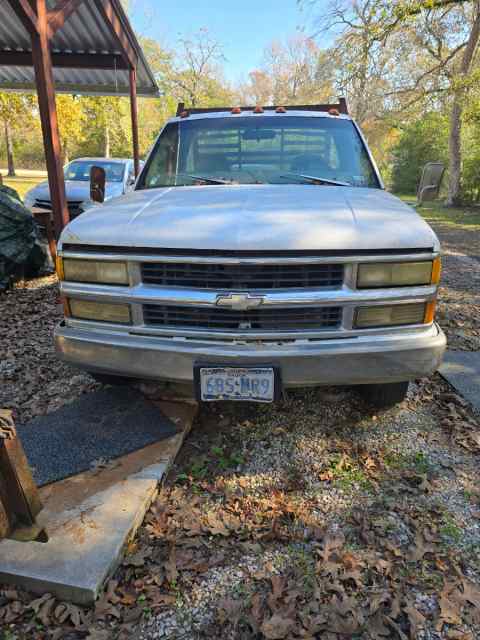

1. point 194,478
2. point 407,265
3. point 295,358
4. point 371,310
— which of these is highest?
point 407,265

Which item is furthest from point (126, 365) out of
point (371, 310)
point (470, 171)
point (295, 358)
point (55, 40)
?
point (470, 171)

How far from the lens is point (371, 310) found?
7.36 feet

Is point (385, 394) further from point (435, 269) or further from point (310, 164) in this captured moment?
point (310, 164)

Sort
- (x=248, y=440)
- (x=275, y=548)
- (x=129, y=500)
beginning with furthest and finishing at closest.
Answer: (x=248, y=440), (x=129, y=500), (x=275, y=548)

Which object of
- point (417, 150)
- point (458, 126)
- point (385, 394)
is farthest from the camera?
point (417, 150)

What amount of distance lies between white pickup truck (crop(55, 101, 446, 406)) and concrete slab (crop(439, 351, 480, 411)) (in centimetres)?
113

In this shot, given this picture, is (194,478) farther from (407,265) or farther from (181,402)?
(407,265)

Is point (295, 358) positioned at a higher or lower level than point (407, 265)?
lower

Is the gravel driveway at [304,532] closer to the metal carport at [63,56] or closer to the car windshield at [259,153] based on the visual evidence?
the car windshield at [259,153]

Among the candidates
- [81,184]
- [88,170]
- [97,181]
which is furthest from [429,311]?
[88,170]

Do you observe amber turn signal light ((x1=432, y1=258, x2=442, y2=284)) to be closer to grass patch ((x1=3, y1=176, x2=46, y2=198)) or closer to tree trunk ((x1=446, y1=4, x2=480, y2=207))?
tree trunk ((x1=446, y1=4, x2=480, y2=207))

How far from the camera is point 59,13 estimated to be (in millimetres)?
5223

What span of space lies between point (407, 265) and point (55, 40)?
8.27 m

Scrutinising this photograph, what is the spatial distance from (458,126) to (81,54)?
14.8 m
